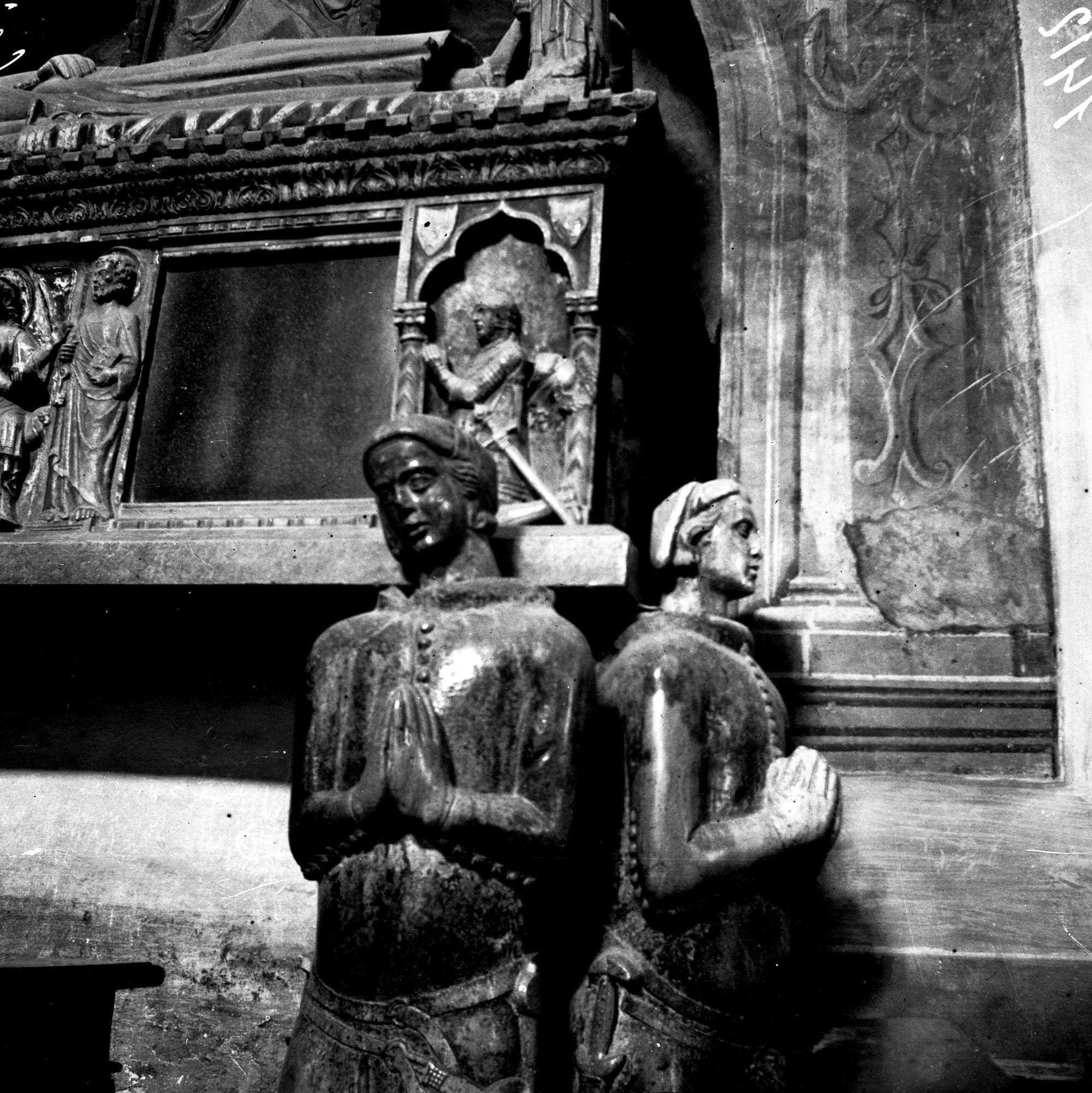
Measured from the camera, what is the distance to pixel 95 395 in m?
4.91

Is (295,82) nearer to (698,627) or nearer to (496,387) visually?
(496,387)

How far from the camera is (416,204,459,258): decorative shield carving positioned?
4.68 meters

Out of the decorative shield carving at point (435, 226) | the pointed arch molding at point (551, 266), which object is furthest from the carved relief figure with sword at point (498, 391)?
the decorative shield carving at point (435, 226)

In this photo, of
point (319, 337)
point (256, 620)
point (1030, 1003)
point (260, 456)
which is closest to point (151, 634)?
point (256, 620)

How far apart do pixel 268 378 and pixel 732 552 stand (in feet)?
6.75

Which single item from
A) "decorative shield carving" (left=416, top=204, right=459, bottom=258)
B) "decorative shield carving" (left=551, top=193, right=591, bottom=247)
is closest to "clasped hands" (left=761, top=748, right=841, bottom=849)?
"decorative shield carving" (left=551, top=193, right=591, bottom=247)

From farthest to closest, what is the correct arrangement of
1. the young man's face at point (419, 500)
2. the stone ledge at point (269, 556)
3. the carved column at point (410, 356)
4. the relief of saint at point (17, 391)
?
the relief of saint at point (17, 391)
the carved column at point (410, 356)
the stone ledge at point (269, 556)
the young man's face at point (419, 500)

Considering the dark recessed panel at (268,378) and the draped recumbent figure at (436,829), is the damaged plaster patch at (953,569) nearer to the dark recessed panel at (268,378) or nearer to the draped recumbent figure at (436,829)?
the draped recumbent figure at (436,829)

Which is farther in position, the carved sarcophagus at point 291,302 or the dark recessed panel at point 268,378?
the dark recessed panel at point 268,378

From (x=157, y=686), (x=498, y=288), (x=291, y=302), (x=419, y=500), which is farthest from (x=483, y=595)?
(x=157, y=686)

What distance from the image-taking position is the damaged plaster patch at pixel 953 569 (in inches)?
171

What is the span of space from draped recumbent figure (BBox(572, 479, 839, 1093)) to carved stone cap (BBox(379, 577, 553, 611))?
0.33 metres

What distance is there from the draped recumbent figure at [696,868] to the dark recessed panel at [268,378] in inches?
68.9

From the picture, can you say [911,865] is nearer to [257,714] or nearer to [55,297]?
[257,714]
